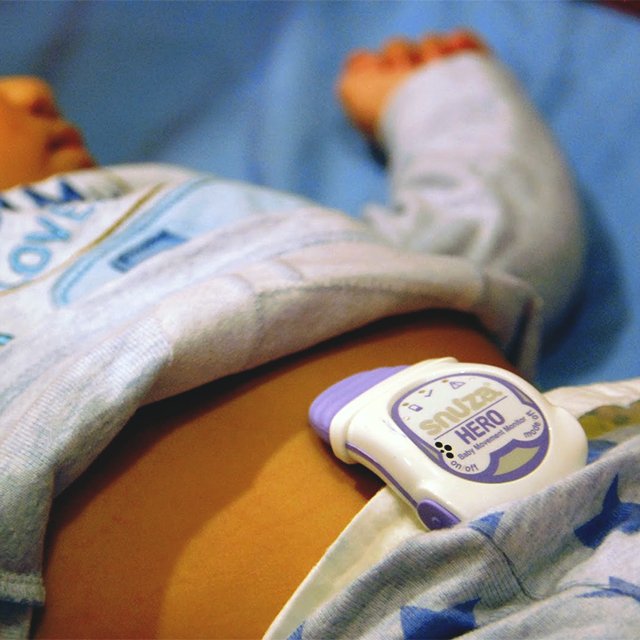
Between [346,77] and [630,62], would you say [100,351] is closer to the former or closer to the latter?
[346,77]

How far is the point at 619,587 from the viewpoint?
359mm

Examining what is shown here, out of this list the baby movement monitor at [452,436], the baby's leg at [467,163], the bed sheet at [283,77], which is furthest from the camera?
the bed sheet at [283,77]

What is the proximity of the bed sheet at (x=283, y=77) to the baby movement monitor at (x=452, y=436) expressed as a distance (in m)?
0.49

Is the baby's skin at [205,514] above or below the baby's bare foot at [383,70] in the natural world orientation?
below

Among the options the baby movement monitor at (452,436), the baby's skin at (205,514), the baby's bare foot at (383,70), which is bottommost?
the baby's skin at (205,514)

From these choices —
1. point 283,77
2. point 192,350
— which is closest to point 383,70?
point 283,77

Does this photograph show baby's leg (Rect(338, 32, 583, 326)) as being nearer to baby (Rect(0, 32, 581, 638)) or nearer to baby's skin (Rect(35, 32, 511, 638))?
baby (Rect(0, 32, 581, 638))

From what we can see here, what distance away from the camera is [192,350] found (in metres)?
0.47

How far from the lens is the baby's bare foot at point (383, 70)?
0.99 metres

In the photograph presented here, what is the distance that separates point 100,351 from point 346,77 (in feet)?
2.30

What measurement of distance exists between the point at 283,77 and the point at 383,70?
159mm

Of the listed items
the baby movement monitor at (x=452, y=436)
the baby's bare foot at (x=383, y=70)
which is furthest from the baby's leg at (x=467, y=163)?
the baby movement monitor at (x=452, y=436)

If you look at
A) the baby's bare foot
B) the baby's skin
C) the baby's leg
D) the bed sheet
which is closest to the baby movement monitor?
the baby's skin

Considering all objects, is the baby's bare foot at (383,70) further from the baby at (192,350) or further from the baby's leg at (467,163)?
the baby at (192,350)
